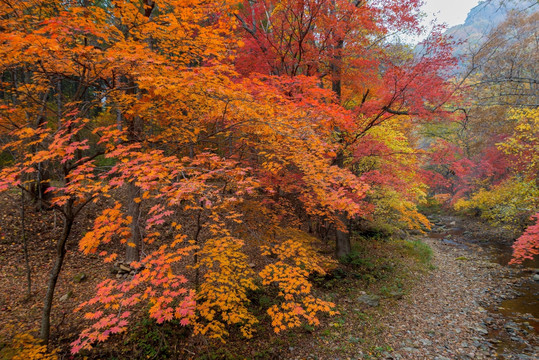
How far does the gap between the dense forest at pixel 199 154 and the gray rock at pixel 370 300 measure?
4.00 ft

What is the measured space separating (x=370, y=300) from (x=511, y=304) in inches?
218

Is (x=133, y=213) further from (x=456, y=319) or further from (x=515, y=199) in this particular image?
(x=515, y=199)

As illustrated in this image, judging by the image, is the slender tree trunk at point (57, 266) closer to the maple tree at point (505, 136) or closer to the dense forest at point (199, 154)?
the dense forest at point (199, 154)

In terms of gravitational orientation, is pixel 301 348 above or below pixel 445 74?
below

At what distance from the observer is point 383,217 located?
1371 centimetres

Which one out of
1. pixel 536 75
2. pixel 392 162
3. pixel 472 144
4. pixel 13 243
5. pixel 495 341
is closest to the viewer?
pixel 495 341

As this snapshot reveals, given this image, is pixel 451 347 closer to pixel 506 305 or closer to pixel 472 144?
pixel 506 305

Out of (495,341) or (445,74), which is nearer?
(495,341)

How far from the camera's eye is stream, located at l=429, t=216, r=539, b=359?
7.01 m

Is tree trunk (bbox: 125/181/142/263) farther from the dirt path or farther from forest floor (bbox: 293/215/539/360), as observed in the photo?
the dirt path

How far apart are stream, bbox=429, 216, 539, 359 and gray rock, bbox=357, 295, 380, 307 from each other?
3090 mm

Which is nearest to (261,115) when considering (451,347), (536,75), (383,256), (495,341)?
(451,347)

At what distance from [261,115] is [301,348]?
5910mm

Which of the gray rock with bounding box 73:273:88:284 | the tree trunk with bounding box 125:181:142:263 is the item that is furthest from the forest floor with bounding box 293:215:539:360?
the gray rock with bounding box 73:273:88:284
